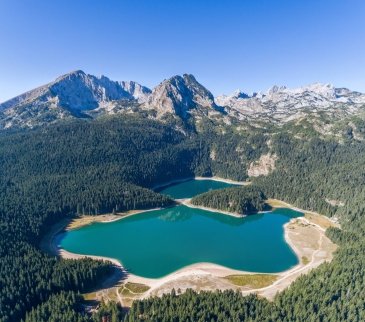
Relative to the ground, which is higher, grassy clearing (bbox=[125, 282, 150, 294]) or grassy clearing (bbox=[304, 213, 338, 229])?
grassy clearing (bbox=[304, 213, 338, 229])

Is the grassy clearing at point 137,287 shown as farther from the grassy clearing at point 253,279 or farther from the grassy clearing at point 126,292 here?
the grassy clearing at point 253,279

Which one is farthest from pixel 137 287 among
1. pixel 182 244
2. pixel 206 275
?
pixel 182 244

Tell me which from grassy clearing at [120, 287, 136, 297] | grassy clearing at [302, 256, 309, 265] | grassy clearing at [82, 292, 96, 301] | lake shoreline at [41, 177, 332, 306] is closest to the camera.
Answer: grassy clearing at [82, 292, 96, 301]

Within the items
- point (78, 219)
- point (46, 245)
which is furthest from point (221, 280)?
point (78, 219)

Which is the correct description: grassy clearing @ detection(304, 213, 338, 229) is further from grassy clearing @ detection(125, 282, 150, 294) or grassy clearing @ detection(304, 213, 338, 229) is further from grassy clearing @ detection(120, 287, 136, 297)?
grassy clearing @ detection(120, 287, 136, 297)

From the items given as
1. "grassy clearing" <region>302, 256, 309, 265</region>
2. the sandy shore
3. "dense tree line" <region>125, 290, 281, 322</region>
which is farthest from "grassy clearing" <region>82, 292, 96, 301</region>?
"grassy clearing" <region>302, 256, 309, 265</region>

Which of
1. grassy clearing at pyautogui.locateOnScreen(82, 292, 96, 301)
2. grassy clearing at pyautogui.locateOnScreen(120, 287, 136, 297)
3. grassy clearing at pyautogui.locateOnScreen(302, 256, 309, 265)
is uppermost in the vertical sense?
grassy clearing at pyautogui.locateOnScreen(82, 292, 96, 301)

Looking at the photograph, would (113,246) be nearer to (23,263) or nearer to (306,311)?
(23,263)
